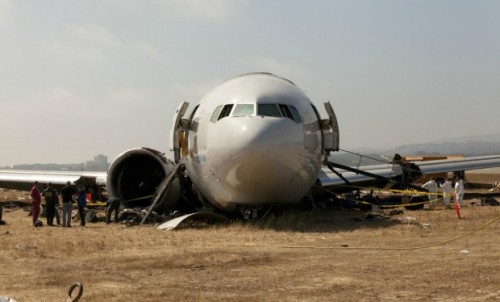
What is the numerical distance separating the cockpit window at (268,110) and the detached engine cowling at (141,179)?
218 inches

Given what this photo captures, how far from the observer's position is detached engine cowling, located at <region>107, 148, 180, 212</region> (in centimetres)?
2194

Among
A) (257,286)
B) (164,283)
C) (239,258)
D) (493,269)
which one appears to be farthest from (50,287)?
(493,269)

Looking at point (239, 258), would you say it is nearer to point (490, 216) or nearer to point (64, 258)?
point (64, 258)

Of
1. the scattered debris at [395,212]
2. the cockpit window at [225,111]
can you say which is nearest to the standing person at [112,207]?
the cockpit window at [225,111]

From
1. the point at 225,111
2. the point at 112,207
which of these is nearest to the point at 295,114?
the point at 225,111

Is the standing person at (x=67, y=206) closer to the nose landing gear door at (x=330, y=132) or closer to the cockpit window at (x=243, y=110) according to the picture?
the cockpit window at (x=243, y=110)

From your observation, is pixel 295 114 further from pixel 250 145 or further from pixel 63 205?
pixel 63 205

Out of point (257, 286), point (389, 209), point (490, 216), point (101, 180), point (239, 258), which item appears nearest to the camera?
point (257, 286)

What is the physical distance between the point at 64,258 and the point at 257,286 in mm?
4778

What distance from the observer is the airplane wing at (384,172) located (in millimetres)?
23078

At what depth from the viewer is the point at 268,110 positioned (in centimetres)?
1667

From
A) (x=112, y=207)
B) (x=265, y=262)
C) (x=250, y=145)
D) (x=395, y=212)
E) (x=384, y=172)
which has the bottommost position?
(x=395, y=212)

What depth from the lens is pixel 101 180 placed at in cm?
2689

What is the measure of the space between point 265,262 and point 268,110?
6491mm
